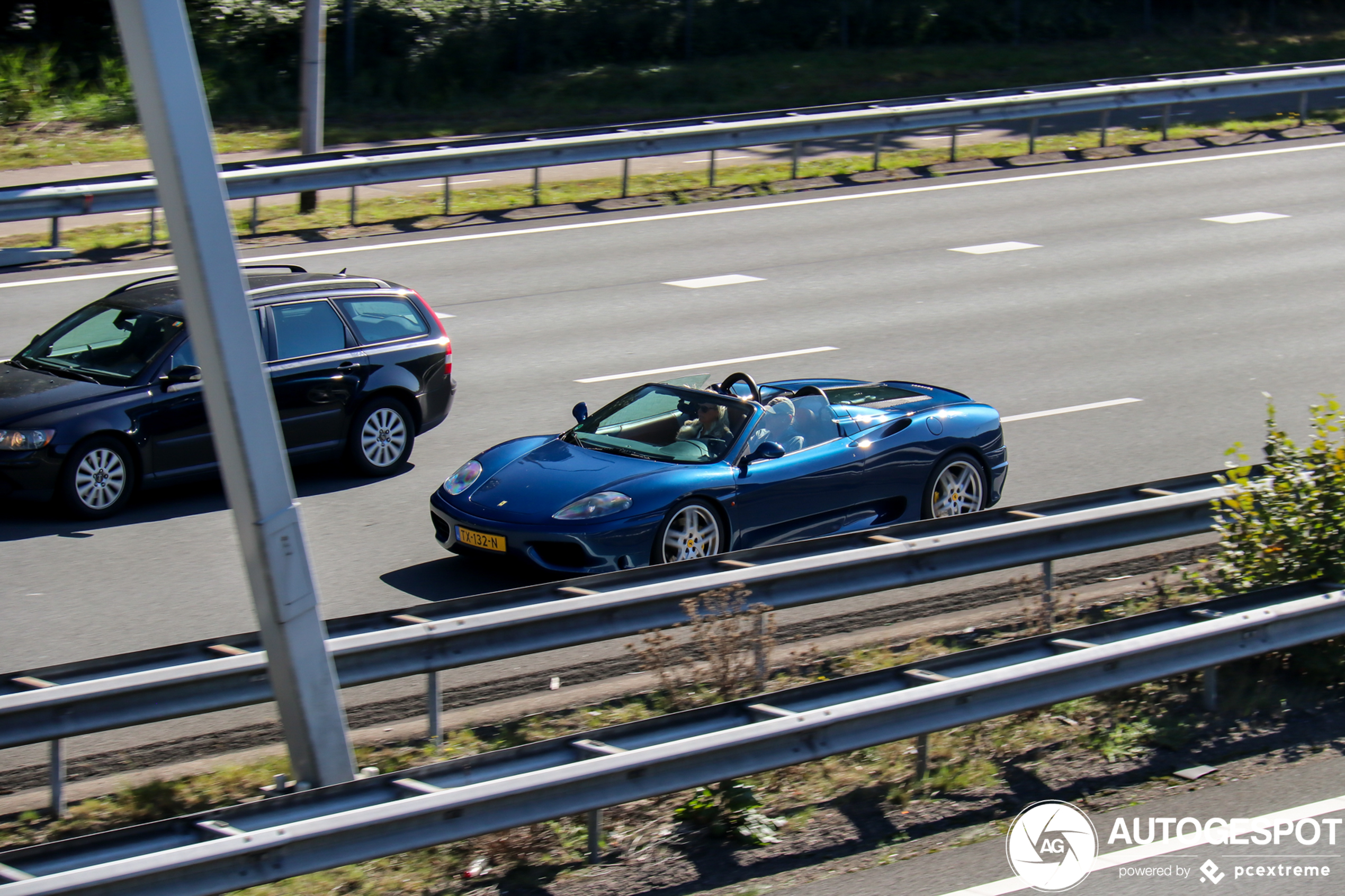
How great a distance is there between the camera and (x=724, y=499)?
9.98 meters

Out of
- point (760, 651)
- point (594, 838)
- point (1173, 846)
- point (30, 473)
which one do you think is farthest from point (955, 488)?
point (30, 473)

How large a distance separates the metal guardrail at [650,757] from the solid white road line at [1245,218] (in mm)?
14962

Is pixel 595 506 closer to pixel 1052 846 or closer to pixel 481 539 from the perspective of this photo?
pixel 481 539

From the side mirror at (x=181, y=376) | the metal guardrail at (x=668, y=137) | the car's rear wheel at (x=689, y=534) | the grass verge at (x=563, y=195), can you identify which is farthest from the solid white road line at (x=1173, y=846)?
the grass verge at (x=563, y=195)

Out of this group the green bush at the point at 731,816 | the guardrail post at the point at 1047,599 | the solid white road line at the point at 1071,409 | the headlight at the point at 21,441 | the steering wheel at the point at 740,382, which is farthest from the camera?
the solid white road line at the point at 1071,409

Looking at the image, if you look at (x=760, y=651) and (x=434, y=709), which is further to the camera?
(x=760, y=651)

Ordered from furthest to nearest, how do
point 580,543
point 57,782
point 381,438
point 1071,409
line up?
point 1071,409, point 381,438, point 580,543, point 57,782

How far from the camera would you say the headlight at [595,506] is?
9.62 m

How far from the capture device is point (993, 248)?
20172 millimetres

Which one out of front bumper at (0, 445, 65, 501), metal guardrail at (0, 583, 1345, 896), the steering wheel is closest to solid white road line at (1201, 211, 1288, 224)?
the steering wheel

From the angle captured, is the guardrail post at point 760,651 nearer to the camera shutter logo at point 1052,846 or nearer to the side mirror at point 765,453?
the camera shutter logo at point 1052,846

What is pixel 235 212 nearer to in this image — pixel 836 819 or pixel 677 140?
pixel 677 140

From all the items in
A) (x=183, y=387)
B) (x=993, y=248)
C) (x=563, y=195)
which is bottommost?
(x=993, y=248)

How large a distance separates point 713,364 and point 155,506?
18.7 feet
